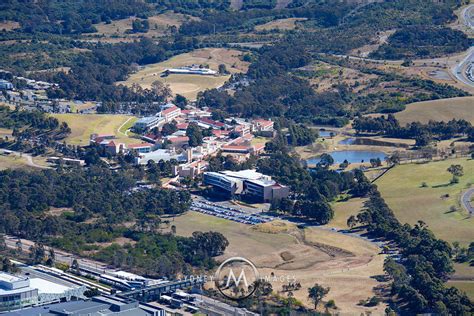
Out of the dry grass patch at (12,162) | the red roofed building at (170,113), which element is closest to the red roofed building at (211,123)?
the red roofed building at (170,113)

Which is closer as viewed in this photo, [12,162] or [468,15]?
[12,162]

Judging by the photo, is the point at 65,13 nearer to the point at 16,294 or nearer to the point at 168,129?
the point at 168,129

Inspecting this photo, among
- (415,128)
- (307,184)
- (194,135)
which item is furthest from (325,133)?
(307,184)

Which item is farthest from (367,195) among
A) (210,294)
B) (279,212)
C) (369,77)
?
(369,77)

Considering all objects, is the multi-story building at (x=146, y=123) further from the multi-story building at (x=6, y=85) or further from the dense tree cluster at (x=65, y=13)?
the dense tree cluster at (x=65, y=13)

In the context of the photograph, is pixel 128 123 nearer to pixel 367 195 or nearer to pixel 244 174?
pixel 244 174

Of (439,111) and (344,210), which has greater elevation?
(439,111)
